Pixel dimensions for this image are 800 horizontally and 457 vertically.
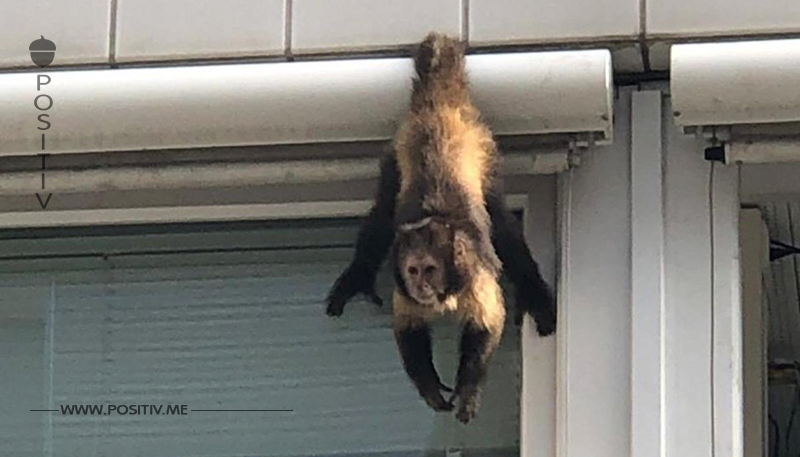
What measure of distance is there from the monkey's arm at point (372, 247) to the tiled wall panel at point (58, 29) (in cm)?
34

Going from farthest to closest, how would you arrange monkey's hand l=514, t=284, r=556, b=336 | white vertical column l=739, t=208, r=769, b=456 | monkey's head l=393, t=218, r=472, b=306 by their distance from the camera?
white vertical column l=739, t=208, r=769, b=456
monkey's hand l=514, t=284, r=556, b=336
monkey's head l=393, t=218, r=472, b=306

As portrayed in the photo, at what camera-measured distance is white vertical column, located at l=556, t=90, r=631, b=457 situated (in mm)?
1915

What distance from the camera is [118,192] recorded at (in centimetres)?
212

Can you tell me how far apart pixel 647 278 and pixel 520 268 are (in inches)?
5.0

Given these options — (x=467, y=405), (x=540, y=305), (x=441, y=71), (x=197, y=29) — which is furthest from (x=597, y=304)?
(x=197, y=29)

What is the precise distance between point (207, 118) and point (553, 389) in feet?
1.45

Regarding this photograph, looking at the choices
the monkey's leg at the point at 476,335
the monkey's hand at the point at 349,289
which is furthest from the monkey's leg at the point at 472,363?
the monkey's hand at the point at 349,289

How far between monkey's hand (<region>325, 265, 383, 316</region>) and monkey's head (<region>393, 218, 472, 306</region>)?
0.36 ft

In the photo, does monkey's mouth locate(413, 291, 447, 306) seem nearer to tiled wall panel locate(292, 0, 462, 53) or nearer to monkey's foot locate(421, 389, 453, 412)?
monkey's foot locate(421, 389, 453, 412)

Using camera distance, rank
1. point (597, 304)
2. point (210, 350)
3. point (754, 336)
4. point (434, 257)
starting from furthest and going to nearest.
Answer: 1. point (754, 336)
2. point (210, 350)
3. point (597, 304)
4. point (434, 257)

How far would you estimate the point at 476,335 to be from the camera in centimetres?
190

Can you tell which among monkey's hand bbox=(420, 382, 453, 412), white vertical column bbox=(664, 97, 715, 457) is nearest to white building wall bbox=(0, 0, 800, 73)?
white vertical column bbox=(664, 97, 715, 457)

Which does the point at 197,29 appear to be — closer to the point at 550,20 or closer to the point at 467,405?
the point at 550,20

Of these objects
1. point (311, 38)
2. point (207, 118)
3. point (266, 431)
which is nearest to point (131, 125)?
point (207, 118)
